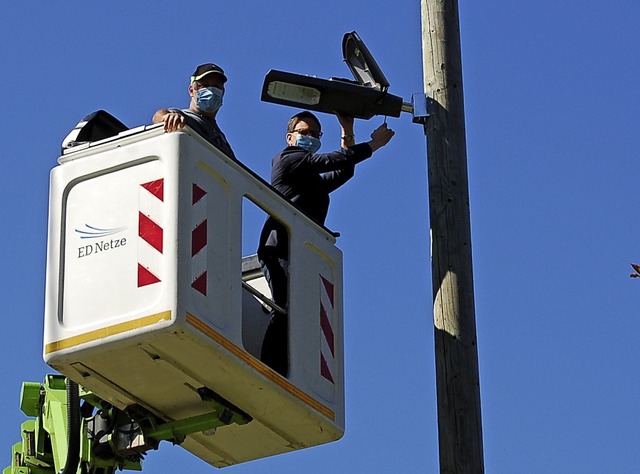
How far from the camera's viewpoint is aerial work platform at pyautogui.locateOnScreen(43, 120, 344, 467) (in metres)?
8.99

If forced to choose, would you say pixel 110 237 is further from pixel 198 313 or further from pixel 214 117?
pixel 214 117

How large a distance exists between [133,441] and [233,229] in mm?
1579

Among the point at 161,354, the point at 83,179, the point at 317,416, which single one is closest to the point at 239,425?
the point at 317,416

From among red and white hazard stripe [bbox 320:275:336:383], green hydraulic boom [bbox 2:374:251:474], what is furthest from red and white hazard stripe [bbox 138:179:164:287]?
red and white hazard stripe [bbox 320:275:336:383]

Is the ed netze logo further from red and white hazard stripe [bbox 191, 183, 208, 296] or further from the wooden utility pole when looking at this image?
the wooden utility pole

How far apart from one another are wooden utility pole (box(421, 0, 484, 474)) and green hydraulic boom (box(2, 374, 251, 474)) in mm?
1281

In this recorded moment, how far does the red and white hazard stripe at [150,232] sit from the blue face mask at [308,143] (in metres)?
1.73

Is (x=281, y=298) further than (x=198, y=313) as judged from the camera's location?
Yes

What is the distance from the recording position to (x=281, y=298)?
9992 millimetres

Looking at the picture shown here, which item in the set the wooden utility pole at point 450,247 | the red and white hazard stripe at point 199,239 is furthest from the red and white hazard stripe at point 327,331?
the red and white hazard stripe at point 199,239

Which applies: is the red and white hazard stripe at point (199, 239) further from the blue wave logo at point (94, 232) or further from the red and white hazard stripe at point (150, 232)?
the blue wave logo at point (94, 232)

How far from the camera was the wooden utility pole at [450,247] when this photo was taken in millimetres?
9188

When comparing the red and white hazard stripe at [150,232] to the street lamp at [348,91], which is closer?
the red and white hazard stripe at [150,232]

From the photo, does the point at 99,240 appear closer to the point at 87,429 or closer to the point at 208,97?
the point at 208,97
